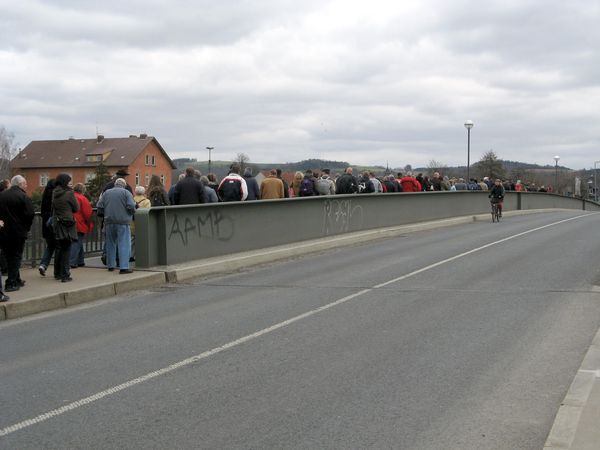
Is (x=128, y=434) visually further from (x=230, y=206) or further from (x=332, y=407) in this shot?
(x=230, y=206)

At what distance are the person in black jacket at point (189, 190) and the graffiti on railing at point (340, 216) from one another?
492cm

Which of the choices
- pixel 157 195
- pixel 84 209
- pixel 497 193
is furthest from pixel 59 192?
pixel 497 193

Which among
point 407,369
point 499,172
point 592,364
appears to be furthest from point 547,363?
point 499,172

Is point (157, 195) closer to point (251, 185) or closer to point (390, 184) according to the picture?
point (251, 185)

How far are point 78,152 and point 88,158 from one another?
4.23 meters

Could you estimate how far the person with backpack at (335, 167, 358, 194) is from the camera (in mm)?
20969

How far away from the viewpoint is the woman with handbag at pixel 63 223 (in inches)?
458

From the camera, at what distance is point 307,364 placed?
693 centimetres

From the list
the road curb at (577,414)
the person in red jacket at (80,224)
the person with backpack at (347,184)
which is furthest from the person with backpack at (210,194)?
the road curb at (577,414)

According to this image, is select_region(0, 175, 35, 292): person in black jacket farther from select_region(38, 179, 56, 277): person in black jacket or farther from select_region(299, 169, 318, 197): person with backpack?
select_region(299, 169, 318, 197): person with backpack

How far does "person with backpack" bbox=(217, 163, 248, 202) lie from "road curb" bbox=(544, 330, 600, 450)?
35.0 feet

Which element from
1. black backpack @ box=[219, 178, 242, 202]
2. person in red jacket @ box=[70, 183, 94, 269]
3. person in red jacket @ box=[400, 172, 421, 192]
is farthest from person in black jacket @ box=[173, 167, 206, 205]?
person in red jacket @ box=[400, 172, 421, 192]

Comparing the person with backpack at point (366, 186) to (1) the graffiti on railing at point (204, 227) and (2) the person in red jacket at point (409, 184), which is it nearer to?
(2) the person in red jacket at point (409, 184)

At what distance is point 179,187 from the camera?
15.0m
